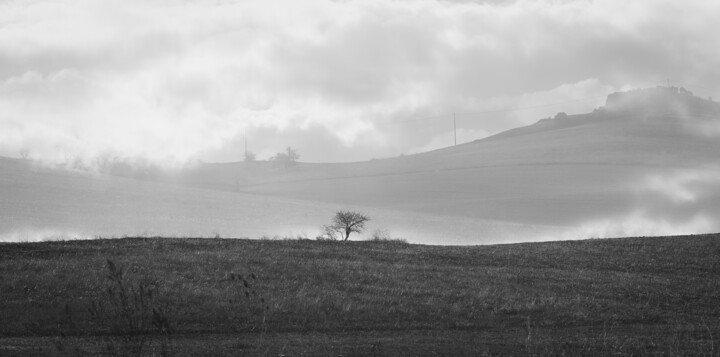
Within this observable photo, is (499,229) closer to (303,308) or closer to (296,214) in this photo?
(296,214)

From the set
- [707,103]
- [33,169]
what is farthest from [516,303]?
[707,103]

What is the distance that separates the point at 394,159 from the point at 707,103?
242 feet

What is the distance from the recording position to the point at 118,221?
67.7 meters

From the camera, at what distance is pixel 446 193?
303 feet

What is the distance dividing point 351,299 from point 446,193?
71.9 metres

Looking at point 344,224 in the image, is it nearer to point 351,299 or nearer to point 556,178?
point 351,299

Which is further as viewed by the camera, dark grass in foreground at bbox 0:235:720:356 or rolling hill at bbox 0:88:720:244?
rolling hill at bbox 0:88:720:244

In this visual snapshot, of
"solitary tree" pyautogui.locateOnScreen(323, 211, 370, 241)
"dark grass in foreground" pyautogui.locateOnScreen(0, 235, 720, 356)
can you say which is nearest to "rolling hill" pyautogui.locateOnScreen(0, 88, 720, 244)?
"solitary tree" pyautogui.locateOnScreen(323, 211, 370, 241)

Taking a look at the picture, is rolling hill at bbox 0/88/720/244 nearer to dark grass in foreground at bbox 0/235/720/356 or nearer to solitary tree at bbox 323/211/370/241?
solitary tree at bbox 323/211/370/241

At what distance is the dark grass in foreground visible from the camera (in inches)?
578

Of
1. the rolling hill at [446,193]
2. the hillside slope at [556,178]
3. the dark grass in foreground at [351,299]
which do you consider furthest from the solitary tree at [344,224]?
the hillside slope at [556,178]

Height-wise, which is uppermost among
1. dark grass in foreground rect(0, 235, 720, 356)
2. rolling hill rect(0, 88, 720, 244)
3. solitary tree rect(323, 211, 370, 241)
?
rolling hill rect(0, 88, 720, 244)

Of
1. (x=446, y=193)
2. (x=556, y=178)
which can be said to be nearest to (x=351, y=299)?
(x=446, y=193)

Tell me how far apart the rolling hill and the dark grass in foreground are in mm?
24581
